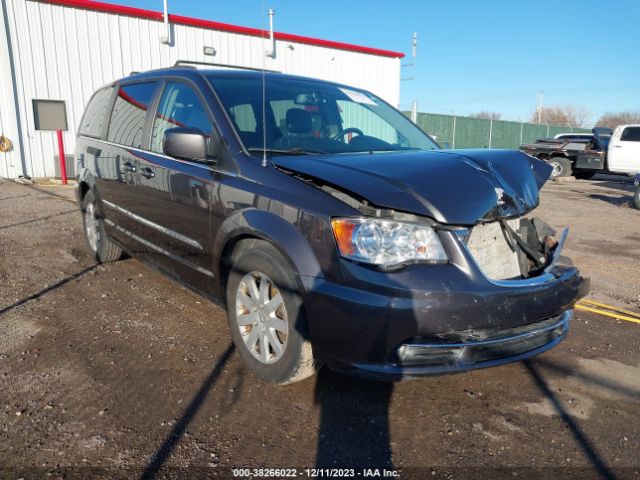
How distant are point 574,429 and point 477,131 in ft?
90.4

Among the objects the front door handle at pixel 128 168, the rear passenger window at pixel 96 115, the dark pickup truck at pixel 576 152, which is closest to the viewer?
the front door handle at pixel 128 168

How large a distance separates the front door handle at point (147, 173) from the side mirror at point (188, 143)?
751 mm

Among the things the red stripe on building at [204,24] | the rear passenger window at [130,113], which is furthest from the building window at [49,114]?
the rear passenger window at [130,113]

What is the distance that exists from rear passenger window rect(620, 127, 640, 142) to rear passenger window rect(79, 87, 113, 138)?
1584cm

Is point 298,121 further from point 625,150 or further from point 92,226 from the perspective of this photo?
point 625,150

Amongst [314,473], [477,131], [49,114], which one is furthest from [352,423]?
[477,131]

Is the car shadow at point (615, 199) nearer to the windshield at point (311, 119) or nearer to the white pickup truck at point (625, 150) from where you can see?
the white pickup truck at point (625, 150)

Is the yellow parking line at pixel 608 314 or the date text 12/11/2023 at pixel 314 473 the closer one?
the date text 12/11/2023 at pixel 314 473

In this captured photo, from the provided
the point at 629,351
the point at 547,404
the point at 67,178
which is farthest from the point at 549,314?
the point at 67,178

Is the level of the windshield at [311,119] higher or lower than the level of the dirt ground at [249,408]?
higher

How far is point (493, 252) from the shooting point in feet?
8.84

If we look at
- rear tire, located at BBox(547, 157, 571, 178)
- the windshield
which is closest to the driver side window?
the windshield

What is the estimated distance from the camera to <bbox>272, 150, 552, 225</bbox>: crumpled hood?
8.03ft

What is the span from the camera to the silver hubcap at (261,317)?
275 centimetres
